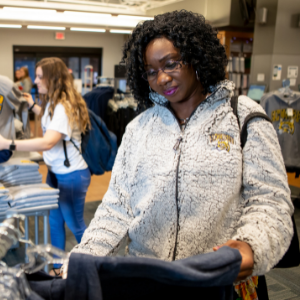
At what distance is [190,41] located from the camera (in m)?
1.07

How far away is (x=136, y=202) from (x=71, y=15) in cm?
456

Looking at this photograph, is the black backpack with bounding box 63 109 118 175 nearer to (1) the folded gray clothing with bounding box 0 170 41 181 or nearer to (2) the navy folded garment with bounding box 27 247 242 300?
(1) the folded gray clothing with bounding box 0 170 41 181

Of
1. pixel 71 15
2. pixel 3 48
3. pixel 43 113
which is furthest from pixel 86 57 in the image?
pixel 43 113

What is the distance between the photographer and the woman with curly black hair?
39.1 inches

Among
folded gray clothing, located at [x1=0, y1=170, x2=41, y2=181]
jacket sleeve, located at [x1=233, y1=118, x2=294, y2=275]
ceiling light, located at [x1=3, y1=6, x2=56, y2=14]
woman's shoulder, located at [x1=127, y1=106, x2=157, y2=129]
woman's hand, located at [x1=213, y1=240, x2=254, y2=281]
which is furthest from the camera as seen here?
ceiling light, located at [x1=3, y1=6, x2=56, y2=14]

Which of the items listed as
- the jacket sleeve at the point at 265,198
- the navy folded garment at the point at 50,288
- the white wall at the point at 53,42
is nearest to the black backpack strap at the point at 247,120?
the jacket sleeve at the point at 265,198

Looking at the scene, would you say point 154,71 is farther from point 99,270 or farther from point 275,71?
point 275,71

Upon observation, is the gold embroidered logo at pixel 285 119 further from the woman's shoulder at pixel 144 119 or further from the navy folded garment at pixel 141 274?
the navy folded garment at pixel 141 274

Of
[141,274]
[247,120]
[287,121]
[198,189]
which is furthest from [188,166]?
[287,121]

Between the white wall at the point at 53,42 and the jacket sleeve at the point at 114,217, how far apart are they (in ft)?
28.5

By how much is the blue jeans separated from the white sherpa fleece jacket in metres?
1.34

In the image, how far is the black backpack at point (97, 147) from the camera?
8.58ft

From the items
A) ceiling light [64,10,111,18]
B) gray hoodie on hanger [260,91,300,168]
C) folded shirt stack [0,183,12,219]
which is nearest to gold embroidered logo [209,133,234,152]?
folded shirt stack [0,183,12,219]

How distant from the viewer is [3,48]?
1015cm
